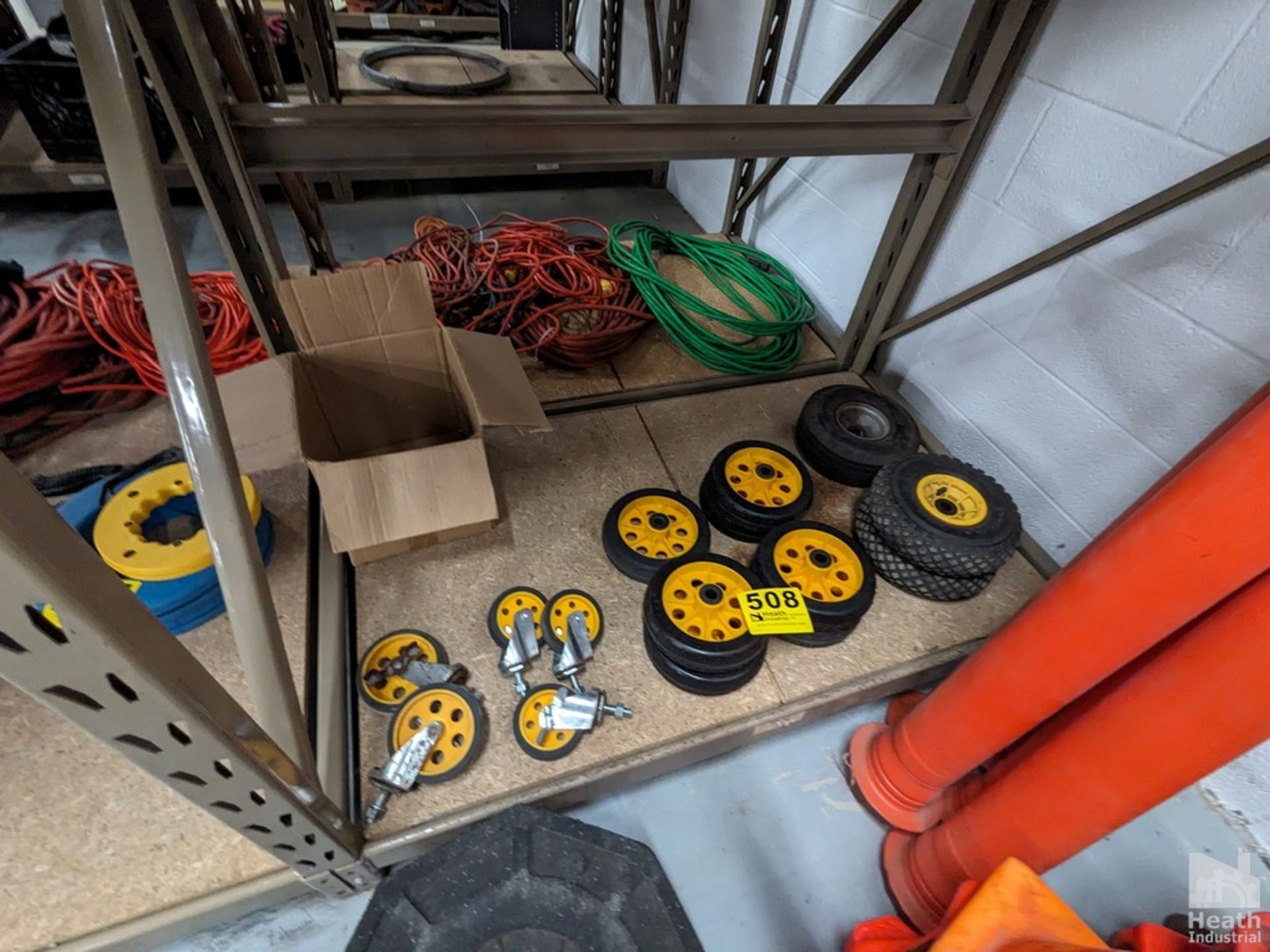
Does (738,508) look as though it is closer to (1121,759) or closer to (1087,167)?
(1121,759)

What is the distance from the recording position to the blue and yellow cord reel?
892 mm

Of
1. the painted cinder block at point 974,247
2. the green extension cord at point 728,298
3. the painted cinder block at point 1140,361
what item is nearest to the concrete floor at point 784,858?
the painted cinder block at point 1140,361

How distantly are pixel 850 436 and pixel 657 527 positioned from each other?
473 mm

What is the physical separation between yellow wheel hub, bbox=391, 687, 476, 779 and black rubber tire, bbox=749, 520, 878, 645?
0.53 m

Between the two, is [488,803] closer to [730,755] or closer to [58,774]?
[730,755]

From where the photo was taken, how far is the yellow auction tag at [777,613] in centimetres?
99

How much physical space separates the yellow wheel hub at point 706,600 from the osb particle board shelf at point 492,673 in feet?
0.33

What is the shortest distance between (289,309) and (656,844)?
3.34 ft

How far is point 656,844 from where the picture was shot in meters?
0.97

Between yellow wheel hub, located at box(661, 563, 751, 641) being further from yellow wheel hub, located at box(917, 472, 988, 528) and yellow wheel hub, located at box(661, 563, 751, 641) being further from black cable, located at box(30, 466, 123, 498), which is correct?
black cable, located at box(30, 466, 123, 498)

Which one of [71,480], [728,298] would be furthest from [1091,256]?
[71,480]

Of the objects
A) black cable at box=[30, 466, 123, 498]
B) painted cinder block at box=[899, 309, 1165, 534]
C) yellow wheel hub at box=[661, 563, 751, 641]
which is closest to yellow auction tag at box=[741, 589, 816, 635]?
yellow wheel hub at box=[661, 563, 751, 641]

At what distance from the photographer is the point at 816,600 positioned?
1.05m

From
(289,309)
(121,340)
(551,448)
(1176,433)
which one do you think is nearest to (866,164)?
(1176,433)
